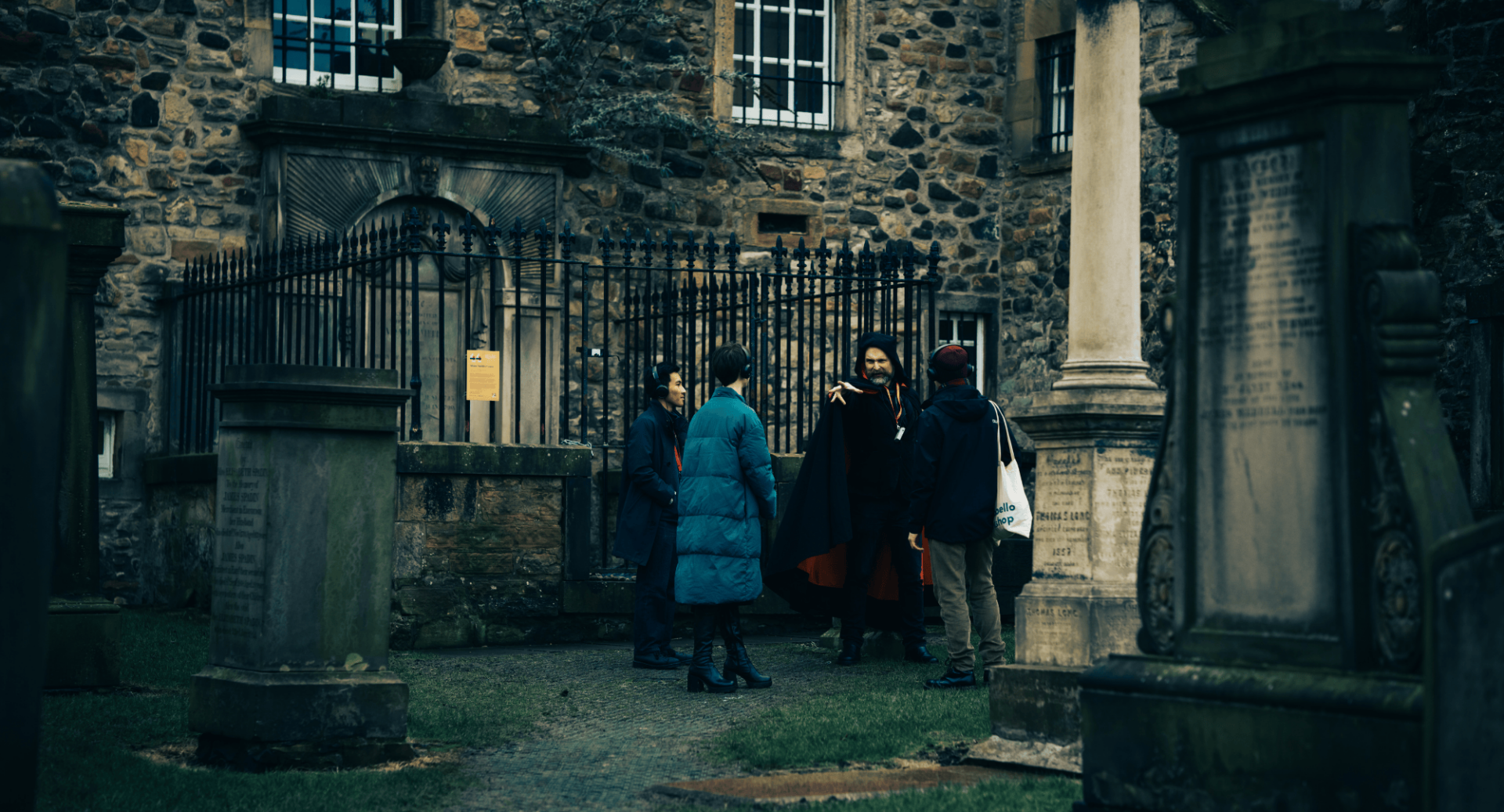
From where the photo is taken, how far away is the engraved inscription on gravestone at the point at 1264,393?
4648 mm

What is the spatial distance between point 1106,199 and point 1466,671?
3.85 m

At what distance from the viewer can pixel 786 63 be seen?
16.2 meters

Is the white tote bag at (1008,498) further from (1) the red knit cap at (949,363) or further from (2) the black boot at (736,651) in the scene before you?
(2) the black boot at (736,651)

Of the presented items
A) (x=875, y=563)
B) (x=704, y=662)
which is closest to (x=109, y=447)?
(x=704, y=662)

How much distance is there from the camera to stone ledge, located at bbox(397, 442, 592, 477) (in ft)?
35.0

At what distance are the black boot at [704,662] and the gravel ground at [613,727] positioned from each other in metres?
0.07

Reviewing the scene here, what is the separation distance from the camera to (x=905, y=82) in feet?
54.0

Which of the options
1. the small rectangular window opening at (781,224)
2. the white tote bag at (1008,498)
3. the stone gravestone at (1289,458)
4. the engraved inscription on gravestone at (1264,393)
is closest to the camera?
the stone gravestone at (1289,458)

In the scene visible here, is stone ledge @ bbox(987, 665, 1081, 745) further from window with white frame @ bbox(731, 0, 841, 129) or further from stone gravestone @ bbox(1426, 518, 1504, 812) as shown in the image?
window with white frame @ bbox(731, 0, 841, 129)

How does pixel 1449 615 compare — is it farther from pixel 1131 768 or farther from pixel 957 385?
pixel 957 385

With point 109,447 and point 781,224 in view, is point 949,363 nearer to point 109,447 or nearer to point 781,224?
point 781,224

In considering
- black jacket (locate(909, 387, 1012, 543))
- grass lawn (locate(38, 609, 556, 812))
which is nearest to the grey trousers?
black jacket (locate(909, 387, 1012, 543))

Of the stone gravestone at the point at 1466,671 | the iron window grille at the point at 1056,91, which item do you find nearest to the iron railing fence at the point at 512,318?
the iron window grille at the point at 1056,91

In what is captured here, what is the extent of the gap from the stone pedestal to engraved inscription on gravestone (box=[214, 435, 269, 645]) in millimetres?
2970
